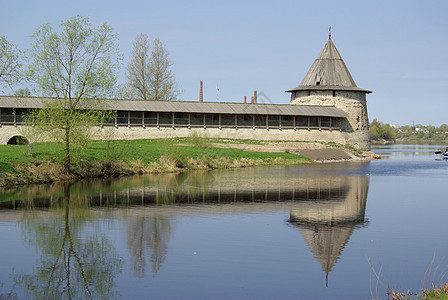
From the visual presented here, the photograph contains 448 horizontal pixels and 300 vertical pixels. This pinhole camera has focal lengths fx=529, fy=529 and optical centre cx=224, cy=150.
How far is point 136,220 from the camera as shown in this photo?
13219 millimetres

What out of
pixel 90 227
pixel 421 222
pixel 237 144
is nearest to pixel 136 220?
pixel 90 227

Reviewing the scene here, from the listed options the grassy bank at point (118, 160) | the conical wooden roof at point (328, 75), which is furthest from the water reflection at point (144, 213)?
the conical wooden roof at point (328, 75)

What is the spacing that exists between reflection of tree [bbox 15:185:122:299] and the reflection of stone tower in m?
3.76

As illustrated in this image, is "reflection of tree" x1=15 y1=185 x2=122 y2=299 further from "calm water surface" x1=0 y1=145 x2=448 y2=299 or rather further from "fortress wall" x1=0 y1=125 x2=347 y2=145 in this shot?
"fortress wall" x1=0 y1=125 x2=347 y2=145

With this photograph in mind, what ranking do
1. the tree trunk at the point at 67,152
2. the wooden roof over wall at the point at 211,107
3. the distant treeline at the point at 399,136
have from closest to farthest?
the tree trunk at the point at 67,152 < the wooden roof over wall at the point at 211,107 < the distant treeline at the point at 399,136

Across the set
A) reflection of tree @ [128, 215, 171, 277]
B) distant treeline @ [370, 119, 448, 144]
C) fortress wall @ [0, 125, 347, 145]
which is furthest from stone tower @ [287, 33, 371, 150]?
distant treeline @ [370, 119, 448, 144]

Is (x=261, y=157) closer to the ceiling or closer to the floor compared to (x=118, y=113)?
closer to the floor

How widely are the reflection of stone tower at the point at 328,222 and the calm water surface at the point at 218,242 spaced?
0.03 m

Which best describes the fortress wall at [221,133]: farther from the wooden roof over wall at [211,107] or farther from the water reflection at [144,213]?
the water reflection at [144,213]

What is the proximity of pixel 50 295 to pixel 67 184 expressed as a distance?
13.2 meters

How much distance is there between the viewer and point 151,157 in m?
27.7

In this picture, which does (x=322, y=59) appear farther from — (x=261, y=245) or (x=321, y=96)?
(x=261, y=245)

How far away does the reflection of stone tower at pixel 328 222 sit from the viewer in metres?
10.2

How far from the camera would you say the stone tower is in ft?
155
